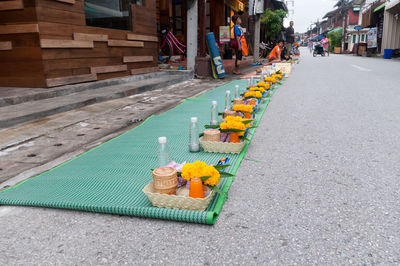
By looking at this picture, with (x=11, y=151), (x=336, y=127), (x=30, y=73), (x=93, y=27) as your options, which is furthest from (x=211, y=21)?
(x=11, y=151)

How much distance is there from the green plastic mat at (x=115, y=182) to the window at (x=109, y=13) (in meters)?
4.32

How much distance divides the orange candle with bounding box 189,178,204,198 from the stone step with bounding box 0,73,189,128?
319cm

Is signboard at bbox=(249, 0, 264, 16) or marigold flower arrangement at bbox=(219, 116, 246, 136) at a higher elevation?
signboard at bbox=(249, 0, 264, 16)

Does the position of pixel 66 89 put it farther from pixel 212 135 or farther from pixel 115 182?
pixel 115 182

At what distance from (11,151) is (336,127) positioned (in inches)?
150

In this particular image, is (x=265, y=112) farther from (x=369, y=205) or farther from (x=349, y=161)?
(x=369, y=205)

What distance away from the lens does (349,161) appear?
9.71 ft

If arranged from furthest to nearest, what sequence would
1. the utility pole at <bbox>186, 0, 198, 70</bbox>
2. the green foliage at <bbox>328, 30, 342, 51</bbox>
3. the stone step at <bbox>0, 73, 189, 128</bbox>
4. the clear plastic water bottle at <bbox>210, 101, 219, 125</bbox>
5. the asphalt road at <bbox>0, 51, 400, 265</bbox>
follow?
the green foliage at <bbox>328, 30, 342, 51</bbox>, the utility pole at <bbox>186, 0, 198, 70</bbox>, the stone step at <bbox>0, 73, 189, 128</bbox>, the clear plastic water bottle at <bbox>210, 101, 219, 125</bbox>, the asphalt road at <bbox>0, 51, 400, 265</bbox>

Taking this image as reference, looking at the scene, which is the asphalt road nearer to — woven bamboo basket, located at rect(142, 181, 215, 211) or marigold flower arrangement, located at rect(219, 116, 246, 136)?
woven bamboo basket, located at rect(142, 181, 215, 211)

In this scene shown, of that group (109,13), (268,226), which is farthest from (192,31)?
(268,226)

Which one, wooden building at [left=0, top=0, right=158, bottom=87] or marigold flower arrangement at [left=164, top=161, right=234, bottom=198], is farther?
wooden building at [left=0, top=0, right=158, bottom=87]

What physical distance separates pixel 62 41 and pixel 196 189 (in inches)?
207

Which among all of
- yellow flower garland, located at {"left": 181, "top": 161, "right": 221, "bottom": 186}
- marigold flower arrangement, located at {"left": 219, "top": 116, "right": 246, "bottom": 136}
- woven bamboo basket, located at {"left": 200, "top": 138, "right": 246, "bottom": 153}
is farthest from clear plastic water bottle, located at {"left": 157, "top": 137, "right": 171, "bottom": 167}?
marigold flower arrangement, located at {"left": 219, "top": 116, "right": 246, "bottom": 136}

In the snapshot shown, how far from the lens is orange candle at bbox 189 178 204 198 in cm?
209
